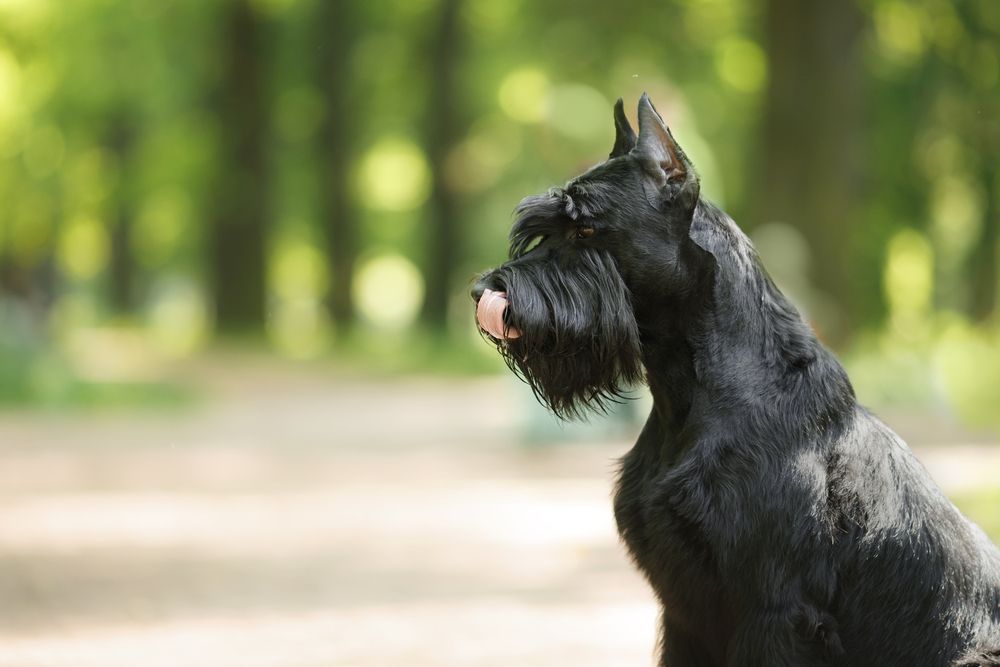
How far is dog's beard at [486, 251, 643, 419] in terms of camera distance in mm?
3527

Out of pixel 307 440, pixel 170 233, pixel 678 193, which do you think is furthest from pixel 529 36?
pixel 678 193

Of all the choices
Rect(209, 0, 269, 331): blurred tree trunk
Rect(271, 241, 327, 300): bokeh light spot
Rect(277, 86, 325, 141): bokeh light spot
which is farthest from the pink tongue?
Rect(271, 241, 327, 300): bokeh light spot

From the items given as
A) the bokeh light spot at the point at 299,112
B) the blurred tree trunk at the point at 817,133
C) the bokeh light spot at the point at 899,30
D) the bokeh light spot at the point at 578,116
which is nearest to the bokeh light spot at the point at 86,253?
the bokeh light spot at the point at 299,112

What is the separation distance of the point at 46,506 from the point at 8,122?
942 centimetres

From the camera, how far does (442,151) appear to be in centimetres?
2703

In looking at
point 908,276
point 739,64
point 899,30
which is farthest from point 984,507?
point 908,276

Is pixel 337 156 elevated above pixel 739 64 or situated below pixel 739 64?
below

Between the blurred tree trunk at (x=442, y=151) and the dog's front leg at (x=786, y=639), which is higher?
the blurred tree trunk at (x=442, y=151)

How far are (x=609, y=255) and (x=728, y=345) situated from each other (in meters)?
0.42

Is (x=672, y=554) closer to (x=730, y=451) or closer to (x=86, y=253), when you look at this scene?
(x=730, y=451)

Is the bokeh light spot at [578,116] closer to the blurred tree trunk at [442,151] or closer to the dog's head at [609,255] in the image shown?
the dog's head at [609,255]

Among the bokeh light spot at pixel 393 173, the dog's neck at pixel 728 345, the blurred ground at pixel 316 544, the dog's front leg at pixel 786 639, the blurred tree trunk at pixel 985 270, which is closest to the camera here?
the dog's front leg at pixel 786 639

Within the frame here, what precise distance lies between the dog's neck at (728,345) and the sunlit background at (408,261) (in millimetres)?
797

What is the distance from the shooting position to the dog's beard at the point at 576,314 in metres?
3.53
